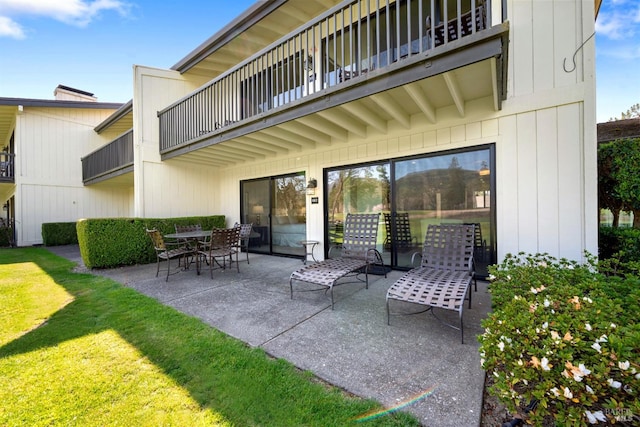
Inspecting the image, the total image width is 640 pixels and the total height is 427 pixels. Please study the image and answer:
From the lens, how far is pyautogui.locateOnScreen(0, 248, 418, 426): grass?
63.6 inches

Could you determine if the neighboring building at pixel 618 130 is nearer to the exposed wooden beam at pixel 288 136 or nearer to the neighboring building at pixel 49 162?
the exposed wooden beam at pixel 288 136

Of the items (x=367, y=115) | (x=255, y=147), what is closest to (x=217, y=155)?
(x=255, y=147)

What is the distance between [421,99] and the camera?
3713 mm

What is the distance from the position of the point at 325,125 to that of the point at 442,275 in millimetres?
3178

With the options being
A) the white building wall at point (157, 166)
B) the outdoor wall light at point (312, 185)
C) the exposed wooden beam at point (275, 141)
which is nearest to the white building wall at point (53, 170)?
the white building wall at point (157, 166)

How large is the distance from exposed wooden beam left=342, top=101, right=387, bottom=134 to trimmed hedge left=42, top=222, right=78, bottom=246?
12.7m

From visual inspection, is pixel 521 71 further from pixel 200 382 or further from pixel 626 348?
pixel 200 382

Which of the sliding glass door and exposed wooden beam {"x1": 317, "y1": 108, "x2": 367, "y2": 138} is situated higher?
exposed wooden beam {"x1": 317, "y1": 108, "x2": 367, "y2": 138}

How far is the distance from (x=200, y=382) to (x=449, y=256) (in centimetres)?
329

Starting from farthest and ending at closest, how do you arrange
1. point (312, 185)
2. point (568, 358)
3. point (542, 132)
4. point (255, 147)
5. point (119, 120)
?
1. point (119, 120)
2. point (255, 147)
3. point (312, 185)
4. point (542, 132)
5. point (568, 358)

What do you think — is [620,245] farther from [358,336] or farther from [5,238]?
[5,238]

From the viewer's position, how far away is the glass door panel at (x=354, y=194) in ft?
17.3

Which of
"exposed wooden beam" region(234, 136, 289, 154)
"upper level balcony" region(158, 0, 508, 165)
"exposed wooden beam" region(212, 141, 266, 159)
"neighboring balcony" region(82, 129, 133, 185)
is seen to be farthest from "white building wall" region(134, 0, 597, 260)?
"neighboring balcony" region(82, 129, 133, 185)

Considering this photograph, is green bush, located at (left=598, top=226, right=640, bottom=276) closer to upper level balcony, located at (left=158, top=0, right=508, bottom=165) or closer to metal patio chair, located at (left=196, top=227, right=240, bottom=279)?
upper level balcony, located at (left=158, top=0, right=508, bottom=165)
